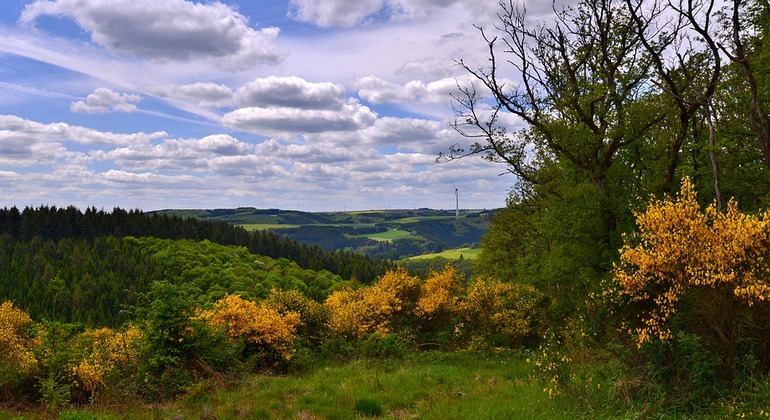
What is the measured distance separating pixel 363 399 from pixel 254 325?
11.5 metres

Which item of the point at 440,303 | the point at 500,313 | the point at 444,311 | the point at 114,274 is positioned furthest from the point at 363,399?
the point at 114,274

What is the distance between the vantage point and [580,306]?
15.1m

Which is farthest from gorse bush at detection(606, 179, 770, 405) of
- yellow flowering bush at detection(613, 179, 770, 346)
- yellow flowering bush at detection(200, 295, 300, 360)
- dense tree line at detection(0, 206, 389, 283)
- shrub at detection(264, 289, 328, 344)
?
dense tree line at detection(0, 206, 389, 283)

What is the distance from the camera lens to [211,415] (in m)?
11.3

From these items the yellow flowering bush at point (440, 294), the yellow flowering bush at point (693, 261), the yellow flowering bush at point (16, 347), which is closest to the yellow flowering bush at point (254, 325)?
the yellow flowering bush at point (16, 347)

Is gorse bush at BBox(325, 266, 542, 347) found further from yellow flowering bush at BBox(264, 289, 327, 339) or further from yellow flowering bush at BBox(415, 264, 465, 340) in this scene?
yellow flowering bush at BBox(264, 289, 327, 339)

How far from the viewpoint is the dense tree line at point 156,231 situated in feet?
480

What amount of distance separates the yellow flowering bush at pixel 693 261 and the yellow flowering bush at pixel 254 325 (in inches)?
627

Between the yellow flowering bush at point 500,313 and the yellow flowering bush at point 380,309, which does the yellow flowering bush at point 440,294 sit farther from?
the yellow flowering bush at point 500,313

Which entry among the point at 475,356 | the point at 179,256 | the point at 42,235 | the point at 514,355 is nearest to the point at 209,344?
the point at 475,356

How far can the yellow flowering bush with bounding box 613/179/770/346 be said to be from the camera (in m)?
10.1

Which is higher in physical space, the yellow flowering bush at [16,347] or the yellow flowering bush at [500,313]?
the yellow flowering bush at [500,313]

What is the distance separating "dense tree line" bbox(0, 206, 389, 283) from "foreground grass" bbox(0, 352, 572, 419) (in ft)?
395

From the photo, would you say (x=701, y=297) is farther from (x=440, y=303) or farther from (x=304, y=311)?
(x=304, y=311)
